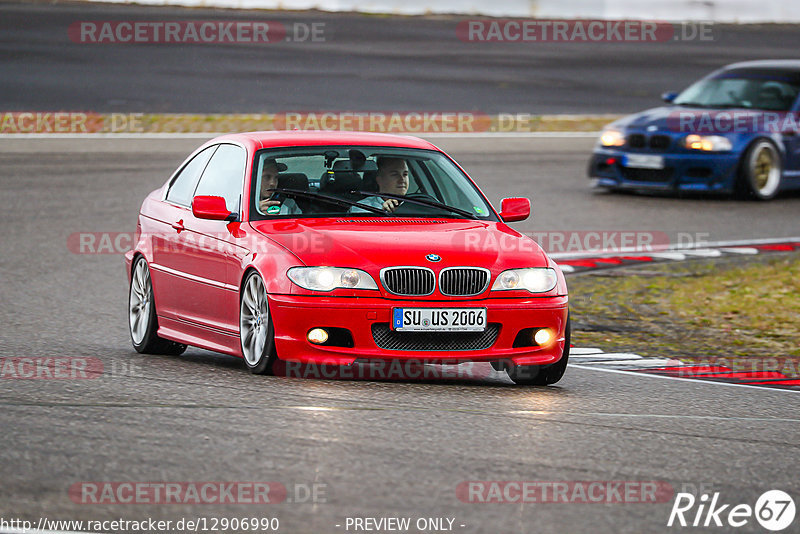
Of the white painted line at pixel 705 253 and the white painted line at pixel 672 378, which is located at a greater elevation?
the white painted line at pixel 672 378

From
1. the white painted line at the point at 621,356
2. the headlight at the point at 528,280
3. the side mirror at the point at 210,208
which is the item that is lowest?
the white painted line at the point at 621,356

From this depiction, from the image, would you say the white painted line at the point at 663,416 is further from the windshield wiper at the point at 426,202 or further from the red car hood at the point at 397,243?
the windshield wiper at the point at 426,202

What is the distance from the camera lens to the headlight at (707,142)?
1769 centimetres

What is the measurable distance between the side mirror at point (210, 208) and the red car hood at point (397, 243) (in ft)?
0.63

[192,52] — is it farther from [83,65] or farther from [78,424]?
[78,424]

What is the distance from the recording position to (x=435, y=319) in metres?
7.68

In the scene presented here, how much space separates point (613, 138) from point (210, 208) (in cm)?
1059

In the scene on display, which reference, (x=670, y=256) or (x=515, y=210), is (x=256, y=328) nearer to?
(x=515, y=210)

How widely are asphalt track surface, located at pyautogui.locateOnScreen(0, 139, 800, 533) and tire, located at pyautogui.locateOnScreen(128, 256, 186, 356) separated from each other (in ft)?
0.32

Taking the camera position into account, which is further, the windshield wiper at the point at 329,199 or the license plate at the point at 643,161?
the license plate at the point at 643,161

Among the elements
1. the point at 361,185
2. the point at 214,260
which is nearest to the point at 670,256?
the point at 361,185

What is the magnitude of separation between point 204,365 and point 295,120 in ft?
47.1

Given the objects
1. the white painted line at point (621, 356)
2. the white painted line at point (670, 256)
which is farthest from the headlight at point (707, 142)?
the white painted line at point (621, 356)

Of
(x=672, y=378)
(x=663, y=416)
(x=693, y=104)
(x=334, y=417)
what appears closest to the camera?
(x=334, y=417)
